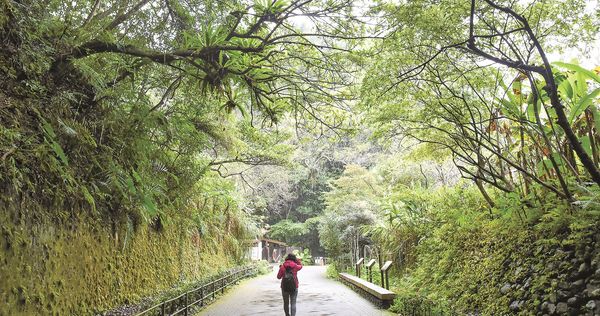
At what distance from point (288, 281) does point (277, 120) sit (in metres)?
3.23

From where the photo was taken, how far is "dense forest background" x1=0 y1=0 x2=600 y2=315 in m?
5.07

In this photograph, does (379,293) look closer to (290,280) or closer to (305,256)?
(290,280)

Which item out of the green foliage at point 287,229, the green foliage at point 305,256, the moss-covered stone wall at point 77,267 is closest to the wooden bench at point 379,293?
the moss-covered stone wall at point 77,267

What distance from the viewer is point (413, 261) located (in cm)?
1279

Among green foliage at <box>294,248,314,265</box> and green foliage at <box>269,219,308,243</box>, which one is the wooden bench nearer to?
green foliage at <box>269,219,308,243</box>

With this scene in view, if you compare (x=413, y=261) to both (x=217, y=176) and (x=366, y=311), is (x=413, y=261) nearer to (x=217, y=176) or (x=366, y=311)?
(x=366, y=311)

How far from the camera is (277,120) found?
7.69 metres

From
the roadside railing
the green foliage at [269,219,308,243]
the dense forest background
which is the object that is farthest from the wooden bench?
the green foliage at [269,219,308,243]

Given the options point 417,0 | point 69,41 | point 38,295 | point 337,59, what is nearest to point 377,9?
point 417,0

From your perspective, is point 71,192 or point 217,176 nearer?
point 71,192

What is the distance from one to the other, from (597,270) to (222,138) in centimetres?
961

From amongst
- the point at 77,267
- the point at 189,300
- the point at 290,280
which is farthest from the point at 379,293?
the point at 77,267

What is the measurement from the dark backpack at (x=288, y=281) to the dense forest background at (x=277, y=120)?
2.41m

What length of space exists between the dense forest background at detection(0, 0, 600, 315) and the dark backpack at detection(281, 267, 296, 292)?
2410 mm
